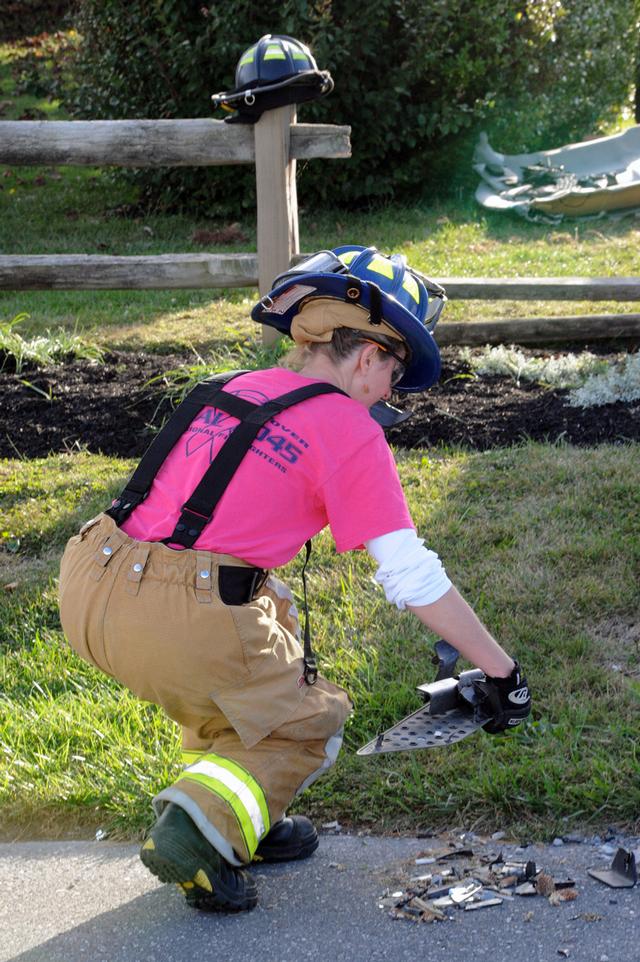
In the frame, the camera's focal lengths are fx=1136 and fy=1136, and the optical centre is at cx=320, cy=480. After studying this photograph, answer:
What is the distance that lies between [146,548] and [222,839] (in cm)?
66

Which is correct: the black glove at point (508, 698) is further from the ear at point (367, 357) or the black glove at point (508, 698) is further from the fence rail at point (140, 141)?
the fence rail at point (140, 141)

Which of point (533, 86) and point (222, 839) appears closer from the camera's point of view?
point (222, 839)

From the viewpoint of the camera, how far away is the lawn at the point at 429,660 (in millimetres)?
3049

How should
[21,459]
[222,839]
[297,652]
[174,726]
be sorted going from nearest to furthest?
1. [222,839]
2. [297,652]
3. [174,726]
4. [21,459]

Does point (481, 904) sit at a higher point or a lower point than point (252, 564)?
lower

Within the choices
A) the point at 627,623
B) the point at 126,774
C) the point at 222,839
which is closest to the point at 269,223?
the point at 627,623

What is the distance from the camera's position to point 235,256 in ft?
22.0

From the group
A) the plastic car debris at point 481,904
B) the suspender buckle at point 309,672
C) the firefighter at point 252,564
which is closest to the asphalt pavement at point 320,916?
the plastic car debris at point 481,904

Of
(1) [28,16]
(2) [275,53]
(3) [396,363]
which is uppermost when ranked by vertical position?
(1) [28,16]

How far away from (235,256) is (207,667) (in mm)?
4550

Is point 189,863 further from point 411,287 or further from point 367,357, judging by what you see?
point 411,287

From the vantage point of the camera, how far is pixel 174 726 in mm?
3418

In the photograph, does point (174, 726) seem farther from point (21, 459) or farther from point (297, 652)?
point (21, 459)

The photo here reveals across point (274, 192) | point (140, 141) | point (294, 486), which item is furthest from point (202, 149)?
point (294, 486)
